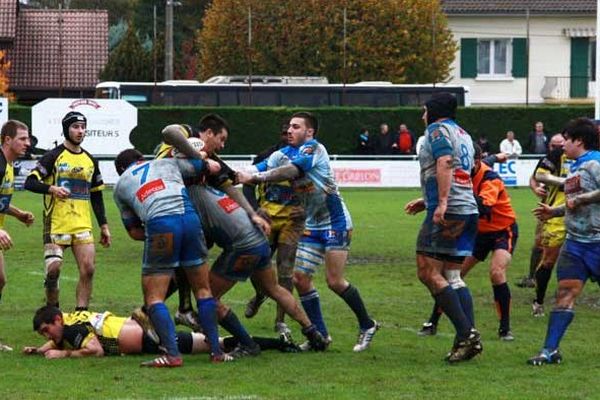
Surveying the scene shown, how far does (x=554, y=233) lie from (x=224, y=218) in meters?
5.12

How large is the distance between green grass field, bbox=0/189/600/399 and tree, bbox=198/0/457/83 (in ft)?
116

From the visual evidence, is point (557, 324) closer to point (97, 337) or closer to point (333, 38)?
point (97, 337)

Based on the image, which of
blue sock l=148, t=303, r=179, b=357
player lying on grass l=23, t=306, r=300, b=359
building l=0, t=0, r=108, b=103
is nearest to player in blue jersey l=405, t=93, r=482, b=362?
player lying on grass l=23, t=306, r=300, b=359

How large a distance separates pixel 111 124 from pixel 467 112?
40.9 feet

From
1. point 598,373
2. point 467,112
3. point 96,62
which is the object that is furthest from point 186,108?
point 598,373

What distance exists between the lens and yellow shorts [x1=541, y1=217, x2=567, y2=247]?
15.2 m

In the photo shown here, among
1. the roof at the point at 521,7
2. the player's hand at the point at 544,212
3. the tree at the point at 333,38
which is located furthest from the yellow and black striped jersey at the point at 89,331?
the roof at the point at 521,7

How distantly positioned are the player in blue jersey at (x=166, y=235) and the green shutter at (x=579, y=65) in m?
51.8

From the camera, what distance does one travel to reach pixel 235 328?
11.5 metres

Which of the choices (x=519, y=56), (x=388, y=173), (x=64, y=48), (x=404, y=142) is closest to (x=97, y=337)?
(x=388, y=173)

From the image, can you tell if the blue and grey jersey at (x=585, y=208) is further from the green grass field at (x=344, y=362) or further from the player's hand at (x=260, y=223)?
the player's hand at (x=260, y=223)

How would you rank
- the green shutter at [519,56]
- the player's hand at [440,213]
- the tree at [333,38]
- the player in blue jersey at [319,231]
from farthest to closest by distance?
1. the green shutter at [519,56]
2. the tree at [333,38]
3. the player in blue jersey at [319,231]
4. the player's hand at [440,213]

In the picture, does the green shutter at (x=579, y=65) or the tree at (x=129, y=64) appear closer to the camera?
the green shutter at (x=579, y=65)

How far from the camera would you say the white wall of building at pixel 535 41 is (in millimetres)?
61781
